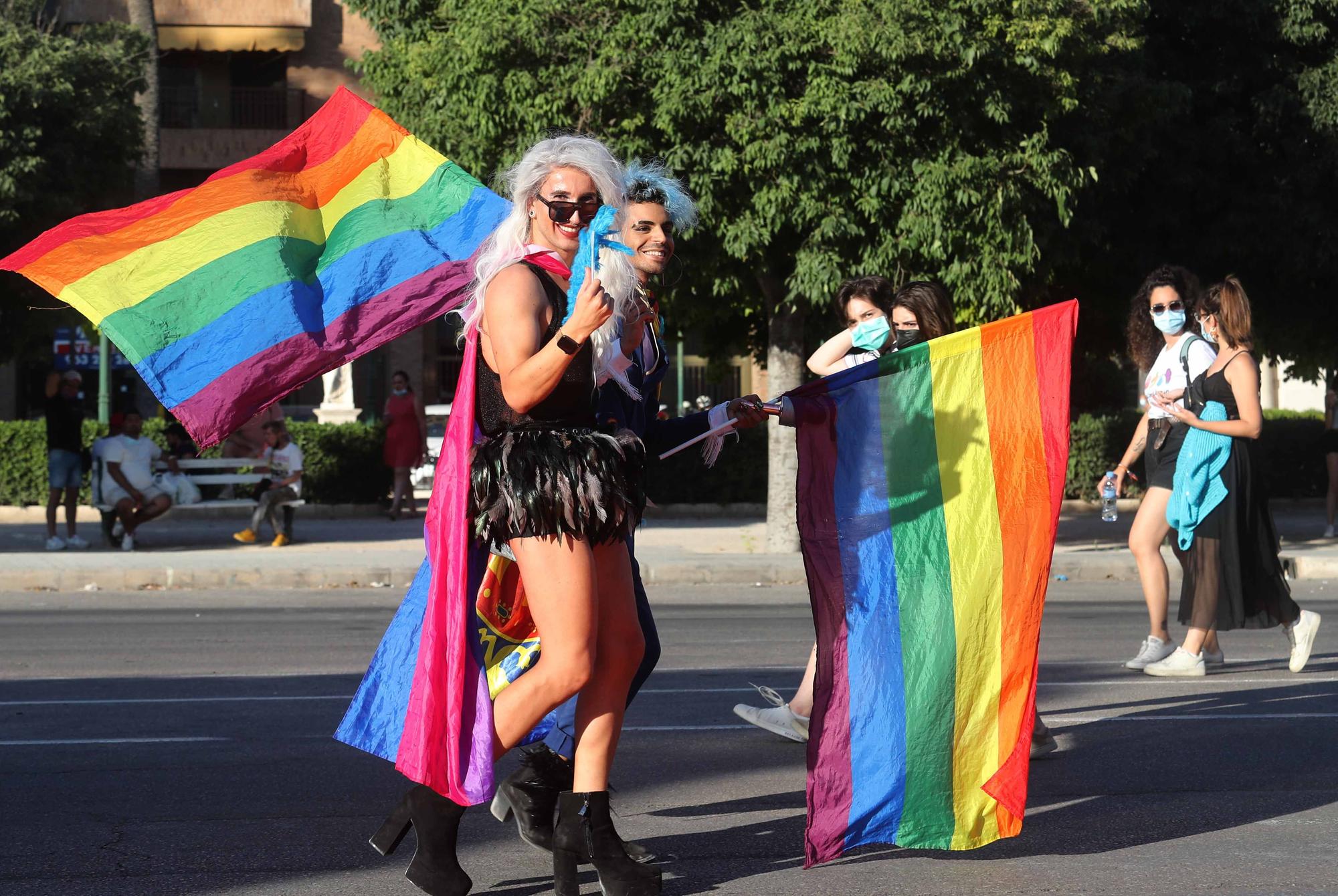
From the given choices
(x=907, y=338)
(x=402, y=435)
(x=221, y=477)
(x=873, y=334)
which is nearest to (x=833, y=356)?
(x=873, y=334)

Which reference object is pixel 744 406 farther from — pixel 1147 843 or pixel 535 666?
pixel 1147 843

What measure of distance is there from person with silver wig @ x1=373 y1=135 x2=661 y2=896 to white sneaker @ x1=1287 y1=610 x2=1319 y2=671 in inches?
186

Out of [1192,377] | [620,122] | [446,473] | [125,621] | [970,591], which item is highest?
[620,122]

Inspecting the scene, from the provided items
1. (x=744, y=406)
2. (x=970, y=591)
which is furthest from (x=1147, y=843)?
(x=744, y=406)

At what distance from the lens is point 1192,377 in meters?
7.53

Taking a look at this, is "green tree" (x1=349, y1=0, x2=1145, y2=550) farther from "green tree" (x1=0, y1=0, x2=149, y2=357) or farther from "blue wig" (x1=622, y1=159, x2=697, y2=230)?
"green tree" (x1=0, y1=0, x2=149, y2=357)

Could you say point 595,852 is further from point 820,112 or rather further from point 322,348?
point 820,112

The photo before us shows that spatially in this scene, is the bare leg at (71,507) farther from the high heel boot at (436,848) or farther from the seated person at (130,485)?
the high heel boot at (436,848)

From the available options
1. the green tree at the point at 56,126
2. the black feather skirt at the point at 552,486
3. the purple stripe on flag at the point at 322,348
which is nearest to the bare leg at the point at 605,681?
the black feather skirt at the point at 552,486

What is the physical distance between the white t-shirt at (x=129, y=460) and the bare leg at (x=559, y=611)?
12369 millimetres

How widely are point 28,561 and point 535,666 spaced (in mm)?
11010

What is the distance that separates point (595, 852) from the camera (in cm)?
397

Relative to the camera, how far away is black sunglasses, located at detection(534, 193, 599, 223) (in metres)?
4.05

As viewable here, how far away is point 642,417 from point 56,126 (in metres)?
22.2
